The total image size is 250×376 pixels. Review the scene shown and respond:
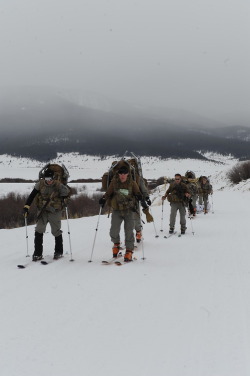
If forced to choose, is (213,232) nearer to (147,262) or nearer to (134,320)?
(147,262)

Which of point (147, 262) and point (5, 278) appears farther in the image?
point (147, 262)

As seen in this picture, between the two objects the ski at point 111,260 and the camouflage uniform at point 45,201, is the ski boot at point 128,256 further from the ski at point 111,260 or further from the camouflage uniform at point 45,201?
the camouflage uniform at point 45,201

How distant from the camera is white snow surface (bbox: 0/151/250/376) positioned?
3.18 meters

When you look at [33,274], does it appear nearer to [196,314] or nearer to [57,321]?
[57,321]

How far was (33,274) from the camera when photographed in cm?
616

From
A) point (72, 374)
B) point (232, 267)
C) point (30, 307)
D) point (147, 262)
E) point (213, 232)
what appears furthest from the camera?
point (213, 232)

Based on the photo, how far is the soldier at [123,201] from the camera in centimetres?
718

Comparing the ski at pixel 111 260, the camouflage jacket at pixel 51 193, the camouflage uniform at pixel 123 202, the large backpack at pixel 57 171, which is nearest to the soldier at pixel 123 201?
the camouflage uniform at pixel 123 202

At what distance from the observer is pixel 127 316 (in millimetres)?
4266

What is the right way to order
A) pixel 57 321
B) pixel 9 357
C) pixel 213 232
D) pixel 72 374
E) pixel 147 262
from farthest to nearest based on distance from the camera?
1. pixel 213 232
2. pixel 147 262
3. pixel 57 321
4. pixel 9 357
5. pixel 72 374

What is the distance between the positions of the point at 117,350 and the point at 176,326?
35.8 inches

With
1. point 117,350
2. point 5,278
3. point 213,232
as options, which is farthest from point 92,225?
point 117,350

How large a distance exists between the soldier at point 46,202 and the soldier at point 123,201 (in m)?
0.99

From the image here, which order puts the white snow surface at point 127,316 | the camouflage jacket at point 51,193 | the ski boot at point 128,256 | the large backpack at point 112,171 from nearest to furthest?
1. the white snow surface at point 127,316
2. the ski boot at point 128,256
3. the camouflage jacket at point 51,193
4. the large backpack at point 112,171
